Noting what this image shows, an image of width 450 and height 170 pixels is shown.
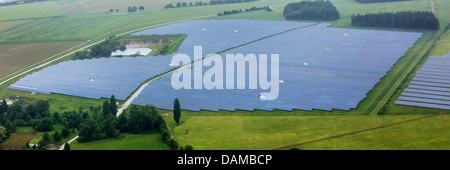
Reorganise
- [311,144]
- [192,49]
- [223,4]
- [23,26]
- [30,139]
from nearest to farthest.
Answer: [311,144]
[30,139]
[192,49]
[23,26]
[223,4]

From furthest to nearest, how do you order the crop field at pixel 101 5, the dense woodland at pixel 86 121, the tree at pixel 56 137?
the crop field at pixel 101 5 < the tree at pixel 56 137 < the dense woodland at pixel 86 121

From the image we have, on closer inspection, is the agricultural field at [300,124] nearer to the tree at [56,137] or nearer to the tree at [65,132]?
the tree at [56,137]

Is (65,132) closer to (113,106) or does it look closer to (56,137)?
(56,137)

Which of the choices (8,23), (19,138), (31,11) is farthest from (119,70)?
(31,11)

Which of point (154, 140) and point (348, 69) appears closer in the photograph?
point (154, 140)

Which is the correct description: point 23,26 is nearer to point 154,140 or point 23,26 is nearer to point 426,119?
point 154,140

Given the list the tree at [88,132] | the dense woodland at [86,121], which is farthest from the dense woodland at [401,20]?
the tree at [88,132]

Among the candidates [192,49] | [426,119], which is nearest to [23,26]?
[192,49]
